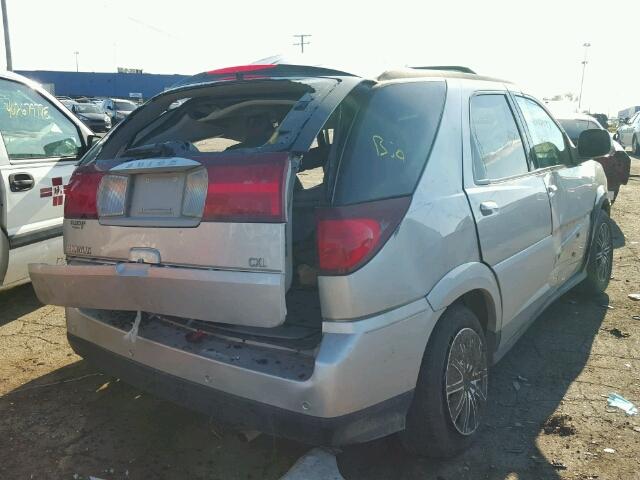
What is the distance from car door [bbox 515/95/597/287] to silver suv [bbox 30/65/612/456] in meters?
0.58

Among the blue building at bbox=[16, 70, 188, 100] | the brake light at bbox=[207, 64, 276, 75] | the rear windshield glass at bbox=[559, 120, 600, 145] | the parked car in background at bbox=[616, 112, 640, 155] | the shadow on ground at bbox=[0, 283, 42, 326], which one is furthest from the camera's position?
the blue building at bbox=[16, 70, 188, 100]

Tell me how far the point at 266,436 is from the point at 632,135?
2151cm

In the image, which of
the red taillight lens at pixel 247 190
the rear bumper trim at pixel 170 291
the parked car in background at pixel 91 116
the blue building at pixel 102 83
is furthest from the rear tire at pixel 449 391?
the blue building at pixel 102 83

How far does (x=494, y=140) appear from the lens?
3262 millimetres

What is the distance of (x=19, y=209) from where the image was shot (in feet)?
14.3

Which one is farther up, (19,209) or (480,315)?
(19,209)

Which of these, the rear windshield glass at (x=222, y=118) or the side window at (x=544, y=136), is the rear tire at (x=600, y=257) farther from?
the rear windshield glass at (x=222, y=118)

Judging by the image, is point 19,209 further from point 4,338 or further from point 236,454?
point 236,454

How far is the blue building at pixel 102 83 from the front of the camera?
57.0 metres

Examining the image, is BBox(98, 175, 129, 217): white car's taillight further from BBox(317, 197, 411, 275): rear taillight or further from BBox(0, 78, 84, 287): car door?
BBox(0, 78, 84, 287): car door

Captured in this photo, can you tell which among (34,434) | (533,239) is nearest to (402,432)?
(533,239)

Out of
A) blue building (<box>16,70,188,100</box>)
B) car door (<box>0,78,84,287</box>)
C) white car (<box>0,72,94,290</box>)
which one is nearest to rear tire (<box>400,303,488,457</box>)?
white car (<box>0,72,94,290</box>)

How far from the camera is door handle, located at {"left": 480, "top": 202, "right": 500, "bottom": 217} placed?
9.39 ft

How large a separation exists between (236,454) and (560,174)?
2.86m
